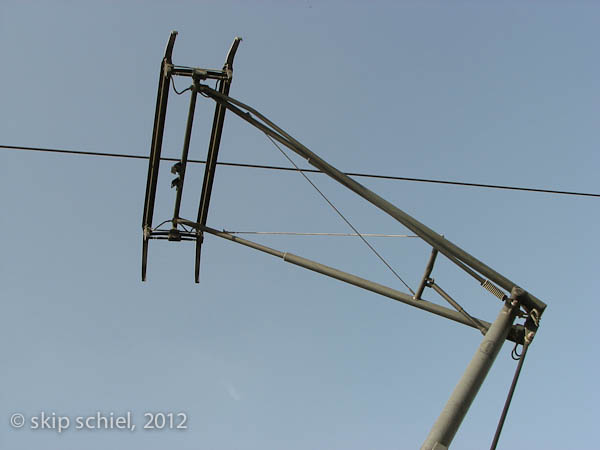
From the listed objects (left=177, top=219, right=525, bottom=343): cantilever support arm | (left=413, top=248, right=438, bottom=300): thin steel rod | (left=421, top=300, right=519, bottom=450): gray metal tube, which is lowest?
(left=421, top=300, right=519, bottom=450): gray metal tube

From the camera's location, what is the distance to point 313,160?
7230mm

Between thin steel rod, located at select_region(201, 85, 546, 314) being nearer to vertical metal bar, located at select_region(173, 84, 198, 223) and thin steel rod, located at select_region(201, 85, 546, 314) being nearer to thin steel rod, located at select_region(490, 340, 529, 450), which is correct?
thin steel rod, located at select_region(490, 340, 529, 450)

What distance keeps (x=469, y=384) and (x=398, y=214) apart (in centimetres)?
195

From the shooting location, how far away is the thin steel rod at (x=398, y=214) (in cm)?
633

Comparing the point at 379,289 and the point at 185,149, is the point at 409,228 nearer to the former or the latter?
the point at 379,289

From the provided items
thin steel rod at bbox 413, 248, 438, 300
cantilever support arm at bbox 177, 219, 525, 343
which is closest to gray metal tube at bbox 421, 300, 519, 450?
cantilever support arm at bbox 177, 219, 525, 343

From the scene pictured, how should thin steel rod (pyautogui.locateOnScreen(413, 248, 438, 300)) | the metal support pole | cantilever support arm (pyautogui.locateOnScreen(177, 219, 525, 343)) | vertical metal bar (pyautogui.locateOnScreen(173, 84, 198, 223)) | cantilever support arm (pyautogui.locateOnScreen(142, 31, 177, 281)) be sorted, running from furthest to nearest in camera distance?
1. cantilever support arm (pyautogui.locateOnScreen(142, 31, 177, 281))
2. vertical metal bar (pyautogui.locateOnScreen(173, 84, 198, 223))
3. thin steel rod (pyautogui.locateOnScreen(413, 248, 438, 300))
4. cantilever support arm (pyautogui.locateOnScreen(177, 219, 525, 343))
5. the metal support pole

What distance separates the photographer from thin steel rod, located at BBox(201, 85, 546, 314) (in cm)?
→ 633

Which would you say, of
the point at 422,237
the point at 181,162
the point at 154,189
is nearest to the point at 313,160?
the point at 422,237

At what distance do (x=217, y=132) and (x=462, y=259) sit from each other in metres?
4.45

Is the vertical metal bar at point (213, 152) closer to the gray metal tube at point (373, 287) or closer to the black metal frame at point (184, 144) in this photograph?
the black metal frame at point (184, 144)

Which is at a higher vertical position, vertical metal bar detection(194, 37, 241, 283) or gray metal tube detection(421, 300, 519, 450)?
vertical metal bar detection(194, 37, 241, 283)

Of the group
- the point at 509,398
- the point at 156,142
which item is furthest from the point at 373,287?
the point at 156,142

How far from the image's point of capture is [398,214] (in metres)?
6.73
